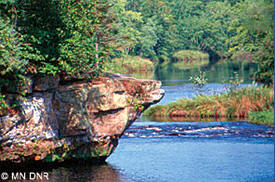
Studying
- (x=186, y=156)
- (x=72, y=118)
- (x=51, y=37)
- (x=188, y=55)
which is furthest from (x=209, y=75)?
(x=188, y=55)

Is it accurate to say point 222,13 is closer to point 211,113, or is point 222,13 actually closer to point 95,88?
point 211,113

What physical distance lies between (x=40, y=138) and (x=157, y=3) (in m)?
96.7

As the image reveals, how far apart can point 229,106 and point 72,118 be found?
14.0 m

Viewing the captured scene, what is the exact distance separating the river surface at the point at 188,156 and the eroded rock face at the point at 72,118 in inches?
31.0

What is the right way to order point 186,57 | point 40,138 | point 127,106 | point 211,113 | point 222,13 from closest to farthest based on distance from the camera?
1. point 40,138
2. point 127,106
3. point 211,113
4. point 186,57
5. point 222,13

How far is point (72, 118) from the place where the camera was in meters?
12.5

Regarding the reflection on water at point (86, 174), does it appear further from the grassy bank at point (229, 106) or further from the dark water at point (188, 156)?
the grassy bank at point (229, 106)

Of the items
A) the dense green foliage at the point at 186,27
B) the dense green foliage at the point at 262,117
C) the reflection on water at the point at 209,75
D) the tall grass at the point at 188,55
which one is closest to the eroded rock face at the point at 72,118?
the dense green foliage at the point at 262,117

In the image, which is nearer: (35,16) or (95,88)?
(35,16)

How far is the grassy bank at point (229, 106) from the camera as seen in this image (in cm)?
2386

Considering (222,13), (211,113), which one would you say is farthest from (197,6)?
(211,113)

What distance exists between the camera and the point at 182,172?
13.2 meters

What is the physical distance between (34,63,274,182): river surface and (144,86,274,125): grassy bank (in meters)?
1.71

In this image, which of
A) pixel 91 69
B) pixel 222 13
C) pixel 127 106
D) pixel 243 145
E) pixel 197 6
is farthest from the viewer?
pixel 197 6
